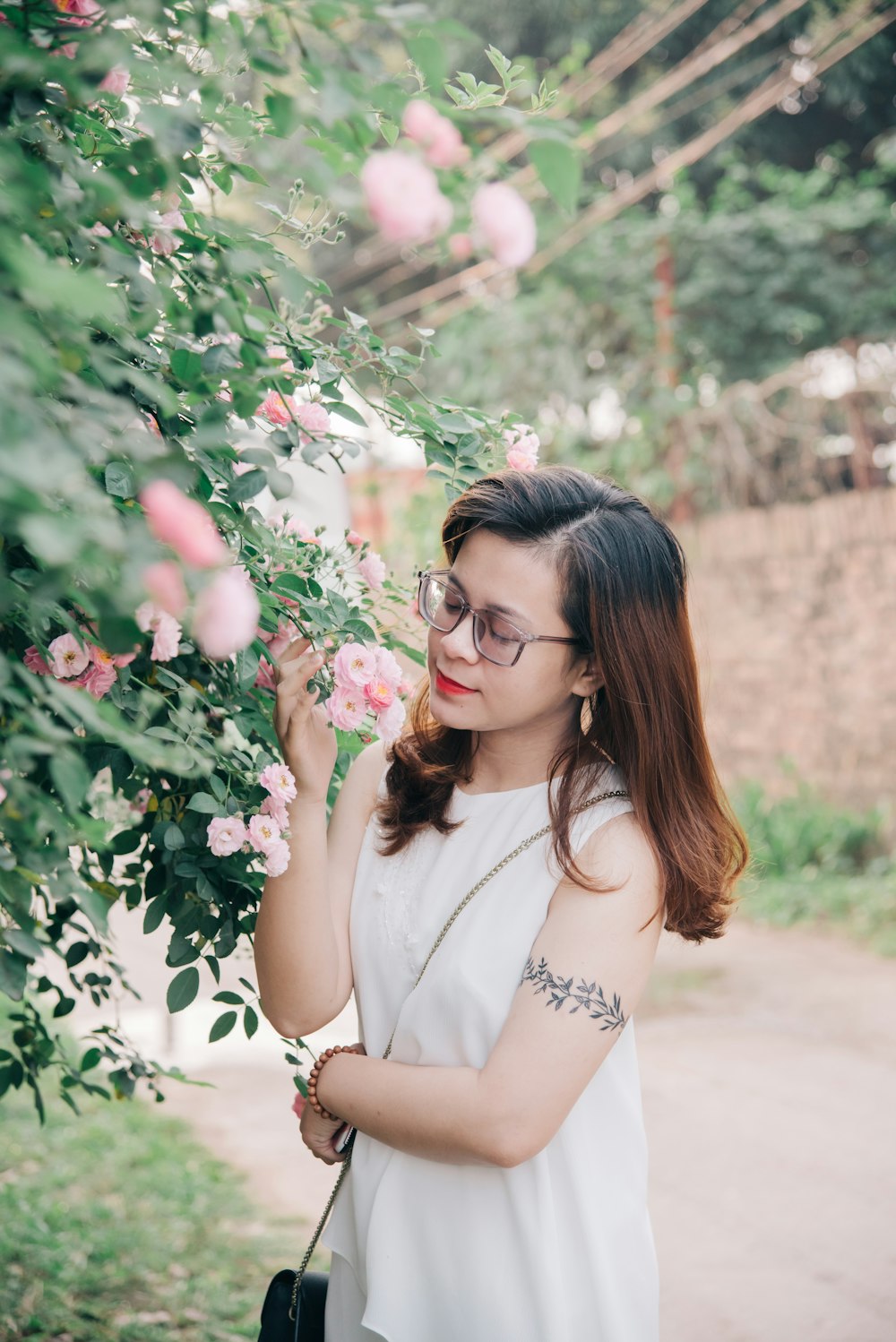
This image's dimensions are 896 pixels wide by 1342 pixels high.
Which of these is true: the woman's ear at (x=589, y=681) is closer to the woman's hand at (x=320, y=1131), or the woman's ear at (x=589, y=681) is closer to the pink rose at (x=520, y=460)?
the pink rose at (x=520, y=460)

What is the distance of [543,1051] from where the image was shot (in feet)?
4.81

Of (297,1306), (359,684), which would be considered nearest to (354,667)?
(359,684)

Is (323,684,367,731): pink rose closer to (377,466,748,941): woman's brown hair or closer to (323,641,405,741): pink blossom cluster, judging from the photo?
(323,641,405,741): pink blossom cluster

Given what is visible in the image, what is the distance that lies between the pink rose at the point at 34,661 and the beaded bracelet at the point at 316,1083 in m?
0.63

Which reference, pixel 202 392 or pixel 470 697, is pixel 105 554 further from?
pixel 470 697

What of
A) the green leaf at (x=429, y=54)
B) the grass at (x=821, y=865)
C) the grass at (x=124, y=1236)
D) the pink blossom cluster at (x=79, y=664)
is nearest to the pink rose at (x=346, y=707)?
the pink blossom cluster at (x=79, y=664)

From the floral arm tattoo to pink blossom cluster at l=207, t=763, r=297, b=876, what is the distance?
34 cm

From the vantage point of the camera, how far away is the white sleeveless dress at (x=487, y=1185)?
156cm

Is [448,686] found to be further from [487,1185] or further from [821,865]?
[821,865]

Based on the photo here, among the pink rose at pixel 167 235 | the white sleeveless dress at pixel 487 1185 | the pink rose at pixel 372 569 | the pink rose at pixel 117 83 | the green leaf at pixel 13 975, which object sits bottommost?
the white sleeveless dress at pixel 487 1185

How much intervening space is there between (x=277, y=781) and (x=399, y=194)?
74 cm

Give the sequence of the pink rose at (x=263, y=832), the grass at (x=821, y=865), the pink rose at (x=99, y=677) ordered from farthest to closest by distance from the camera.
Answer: the grass at (x=821, y=865) → the pink rose at (x=263, y=832) → the pink rose at (x=99, y=677)

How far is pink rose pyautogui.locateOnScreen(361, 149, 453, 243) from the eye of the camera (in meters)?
0.92

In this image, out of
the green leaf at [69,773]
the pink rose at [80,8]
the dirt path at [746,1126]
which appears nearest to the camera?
the green leaf at [69,773]
